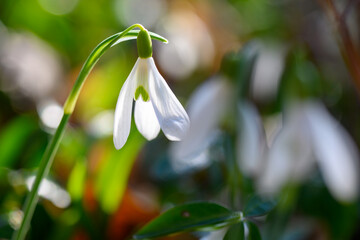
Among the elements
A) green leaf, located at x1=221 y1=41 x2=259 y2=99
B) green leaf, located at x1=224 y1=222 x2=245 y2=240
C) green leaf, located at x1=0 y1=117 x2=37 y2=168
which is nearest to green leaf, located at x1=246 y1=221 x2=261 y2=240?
green leaf, located at x1=224 y1=222 x2=245 y2=240

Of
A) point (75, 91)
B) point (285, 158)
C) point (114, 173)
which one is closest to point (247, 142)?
point (285, 158)

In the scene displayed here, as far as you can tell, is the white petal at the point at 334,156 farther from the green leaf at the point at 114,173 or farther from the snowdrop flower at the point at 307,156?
the green leaf at the point at 114,173

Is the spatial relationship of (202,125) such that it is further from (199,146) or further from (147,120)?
(147,120)

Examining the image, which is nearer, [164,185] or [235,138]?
[235,138]

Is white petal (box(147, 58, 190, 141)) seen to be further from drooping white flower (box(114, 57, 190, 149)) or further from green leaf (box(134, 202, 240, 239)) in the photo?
green leaf (box(134, 202, 240, 239))

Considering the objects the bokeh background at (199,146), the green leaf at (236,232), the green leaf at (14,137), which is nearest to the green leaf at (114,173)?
the bokeh background at (199,146)

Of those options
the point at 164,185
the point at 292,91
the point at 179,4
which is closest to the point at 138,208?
the point at 164,185

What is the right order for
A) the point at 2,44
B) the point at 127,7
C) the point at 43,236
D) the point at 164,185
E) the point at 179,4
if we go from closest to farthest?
the point at 43,236 → the point at 164,185 → the point at 2,44 → the point at 127,7 → the point at 179,4

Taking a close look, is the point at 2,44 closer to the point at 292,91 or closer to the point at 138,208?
the point at 138,208
